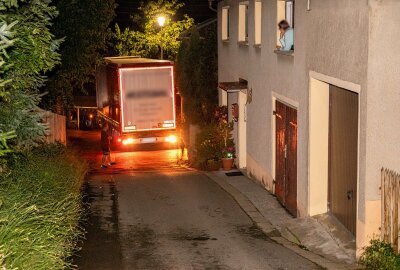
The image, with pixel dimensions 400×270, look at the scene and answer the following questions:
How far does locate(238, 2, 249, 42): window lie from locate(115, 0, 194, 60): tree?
13324mm

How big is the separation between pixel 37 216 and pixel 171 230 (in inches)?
192

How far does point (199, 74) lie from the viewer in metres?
25.1

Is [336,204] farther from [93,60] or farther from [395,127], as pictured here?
[93,60]

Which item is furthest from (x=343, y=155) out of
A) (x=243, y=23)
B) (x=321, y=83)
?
(x=243, y=23)

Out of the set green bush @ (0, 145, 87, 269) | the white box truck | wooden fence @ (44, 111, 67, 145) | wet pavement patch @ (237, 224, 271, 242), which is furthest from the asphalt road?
the white box truck

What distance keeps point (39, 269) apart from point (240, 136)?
44.2 feet

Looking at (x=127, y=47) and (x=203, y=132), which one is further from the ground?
(x=127, y=47)

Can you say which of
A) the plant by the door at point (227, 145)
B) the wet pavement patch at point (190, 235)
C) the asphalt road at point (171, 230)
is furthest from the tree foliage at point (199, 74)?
the wet pavement patch at point (190, 235)

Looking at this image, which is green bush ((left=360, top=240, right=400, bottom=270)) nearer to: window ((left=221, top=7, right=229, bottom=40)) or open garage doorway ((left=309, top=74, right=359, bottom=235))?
open garage doorway ((left=309, top=74, right=359, bottom=235))

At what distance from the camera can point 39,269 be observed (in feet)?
25.6

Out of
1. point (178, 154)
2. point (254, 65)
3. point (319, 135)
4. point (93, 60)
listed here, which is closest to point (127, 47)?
point (178, 154)

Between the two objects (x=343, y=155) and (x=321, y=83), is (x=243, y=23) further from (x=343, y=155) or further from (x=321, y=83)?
(x=343, y=155)

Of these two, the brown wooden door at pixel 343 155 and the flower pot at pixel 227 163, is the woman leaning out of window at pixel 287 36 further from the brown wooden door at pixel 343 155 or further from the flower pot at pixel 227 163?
the flower pot at pixel 227 163

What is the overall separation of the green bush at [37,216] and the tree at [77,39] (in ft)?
15.0
